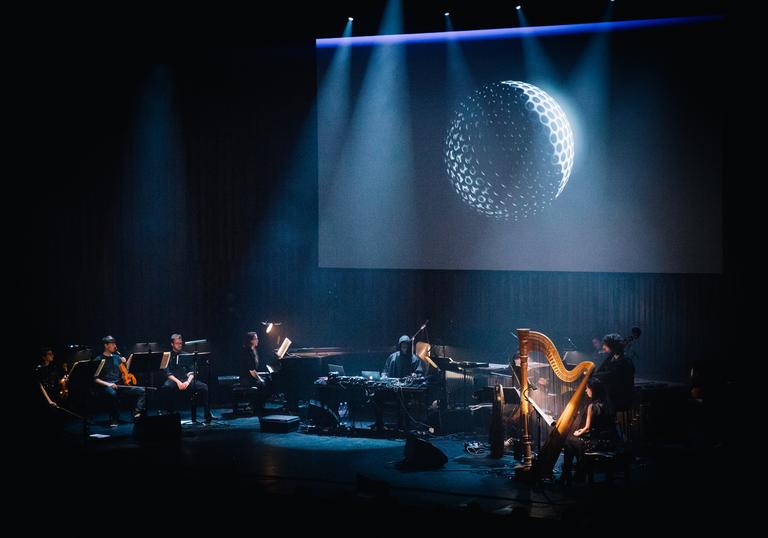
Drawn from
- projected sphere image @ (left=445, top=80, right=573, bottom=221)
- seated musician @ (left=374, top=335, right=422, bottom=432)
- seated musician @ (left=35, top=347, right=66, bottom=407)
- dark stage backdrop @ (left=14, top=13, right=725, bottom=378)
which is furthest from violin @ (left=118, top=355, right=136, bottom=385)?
projected sphere image @ (left=445, top=80, right=573, bottom=221)

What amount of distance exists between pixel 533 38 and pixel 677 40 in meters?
1.82

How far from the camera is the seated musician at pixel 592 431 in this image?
7559mm

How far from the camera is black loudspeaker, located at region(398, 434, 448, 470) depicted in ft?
27.2

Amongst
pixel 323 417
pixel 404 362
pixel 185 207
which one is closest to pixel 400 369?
pixel 404 362

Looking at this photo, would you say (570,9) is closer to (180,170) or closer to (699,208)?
(699,208)

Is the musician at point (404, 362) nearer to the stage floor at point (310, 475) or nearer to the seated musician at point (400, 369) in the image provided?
the seated musician at point (400, 369)

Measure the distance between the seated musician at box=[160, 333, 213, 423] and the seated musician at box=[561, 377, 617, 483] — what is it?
17.0ft

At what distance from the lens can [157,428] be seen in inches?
390

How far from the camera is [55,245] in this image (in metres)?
13.2

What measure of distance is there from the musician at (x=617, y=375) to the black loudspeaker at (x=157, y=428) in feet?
16.4

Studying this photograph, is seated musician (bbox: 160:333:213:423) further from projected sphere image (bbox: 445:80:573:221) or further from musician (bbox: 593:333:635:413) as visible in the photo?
musician (bbox: 593:333:635:413)

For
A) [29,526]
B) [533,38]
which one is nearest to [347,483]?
[29,526]

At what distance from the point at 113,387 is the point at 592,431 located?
20.6 ft

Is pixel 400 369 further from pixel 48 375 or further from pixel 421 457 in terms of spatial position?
pixel 48 375
